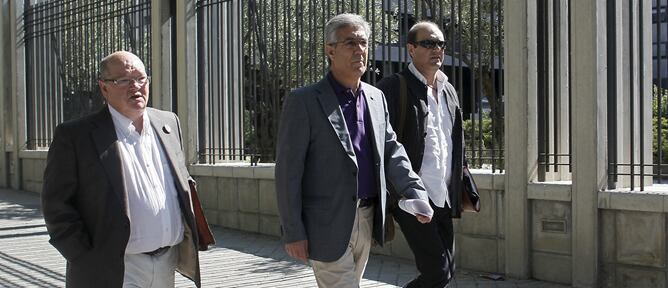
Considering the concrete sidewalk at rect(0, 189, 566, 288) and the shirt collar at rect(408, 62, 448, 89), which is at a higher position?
the shirt collar at rect(408, 62, 448, 89)

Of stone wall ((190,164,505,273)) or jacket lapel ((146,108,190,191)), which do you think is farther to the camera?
stone wall ((190,164,505,273))

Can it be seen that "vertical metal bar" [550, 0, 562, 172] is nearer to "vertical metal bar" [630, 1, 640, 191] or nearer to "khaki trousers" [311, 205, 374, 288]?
"vertical metal bar" [630, 1, 640, 191]

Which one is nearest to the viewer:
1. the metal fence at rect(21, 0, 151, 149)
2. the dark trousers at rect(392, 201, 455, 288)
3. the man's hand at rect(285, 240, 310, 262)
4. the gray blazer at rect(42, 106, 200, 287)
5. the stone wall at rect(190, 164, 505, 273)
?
the gray blazer at rect(42, 106, 200, 287)

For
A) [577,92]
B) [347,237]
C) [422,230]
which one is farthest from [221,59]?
[347,237]

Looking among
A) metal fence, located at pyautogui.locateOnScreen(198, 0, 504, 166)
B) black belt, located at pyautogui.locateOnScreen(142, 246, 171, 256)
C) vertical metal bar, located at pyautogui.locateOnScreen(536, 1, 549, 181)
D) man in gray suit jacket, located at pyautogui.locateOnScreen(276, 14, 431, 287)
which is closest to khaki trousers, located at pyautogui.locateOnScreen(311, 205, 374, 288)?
man in gray suit jacket, located at pyautogui.locateOnScreen(276, 14, 431, 287)

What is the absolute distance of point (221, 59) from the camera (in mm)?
10781

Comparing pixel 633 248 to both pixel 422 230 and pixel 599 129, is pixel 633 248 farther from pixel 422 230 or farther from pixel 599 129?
pixel 422 230

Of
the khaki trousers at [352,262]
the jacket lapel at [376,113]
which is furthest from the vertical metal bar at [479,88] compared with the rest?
the khaki trousers at [352,262]

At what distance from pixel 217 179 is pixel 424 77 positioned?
240 inches

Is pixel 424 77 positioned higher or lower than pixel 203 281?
higher

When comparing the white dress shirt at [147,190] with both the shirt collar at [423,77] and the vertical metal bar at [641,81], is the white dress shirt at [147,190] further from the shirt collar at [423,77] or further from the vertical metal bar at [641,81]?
the vertical metal bar at [641,81]

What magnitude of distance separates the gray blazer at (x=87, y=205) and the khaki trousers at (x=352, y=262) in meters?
0.84

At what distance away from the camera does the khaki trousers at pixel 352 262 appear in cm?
384

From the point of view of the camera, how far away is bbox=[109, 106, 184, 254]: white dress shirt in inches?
142
